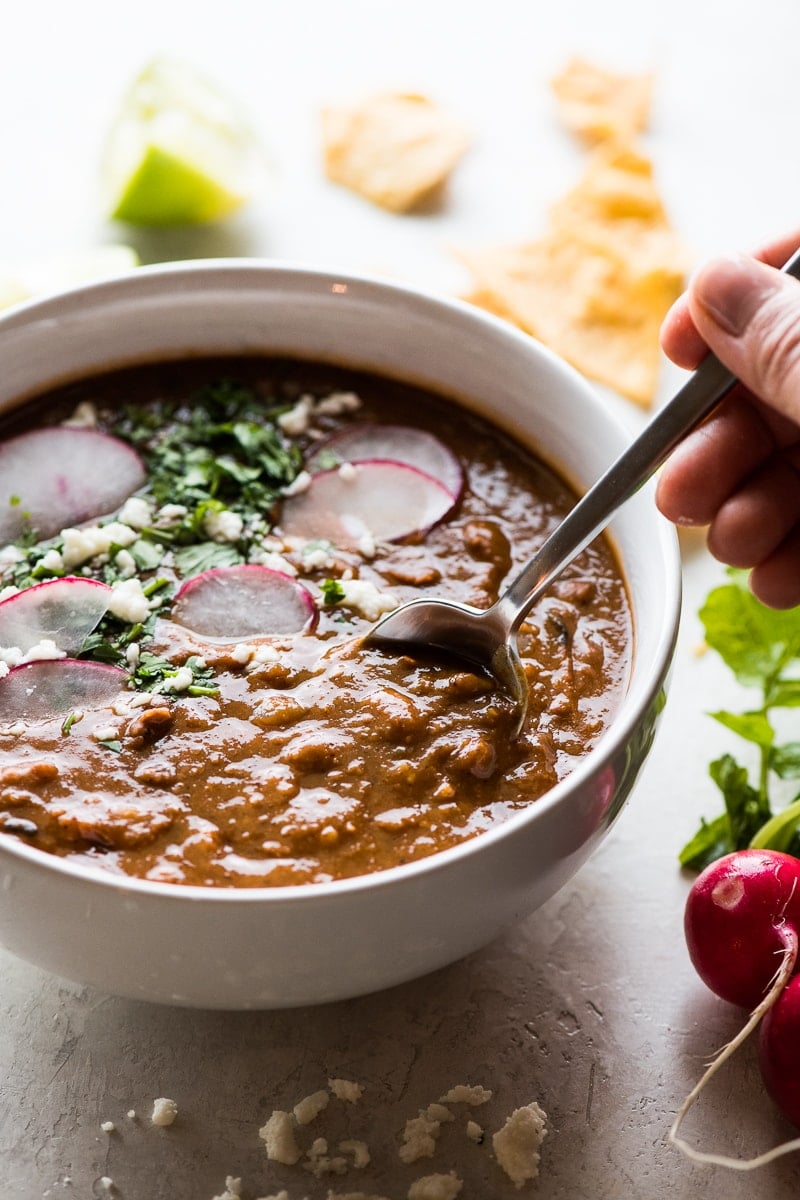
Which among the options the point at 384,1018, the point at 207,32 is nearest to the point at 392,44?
the point at 207,32

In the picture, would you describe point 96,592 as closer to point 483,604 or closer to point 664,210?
point 483,604

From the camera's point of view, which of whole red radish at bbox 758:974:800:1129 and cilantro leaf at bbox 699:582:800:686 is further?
cilantro leaf at bbox 699:582:800:686

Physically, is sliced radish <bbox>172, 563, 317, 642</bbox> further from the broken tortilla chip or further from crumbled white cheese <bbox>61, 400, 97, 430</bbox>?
the broken tortilla chip

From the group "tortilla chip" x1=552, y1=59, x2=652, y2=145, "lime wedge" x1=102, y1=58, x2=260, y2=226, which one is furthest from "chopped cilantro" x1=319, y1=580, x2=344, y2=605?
"tortilla chip" x1=552, y1=59, x2=652, y2=145

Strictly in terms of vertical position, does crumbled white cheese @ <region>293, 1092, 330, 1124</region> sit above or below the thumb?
below

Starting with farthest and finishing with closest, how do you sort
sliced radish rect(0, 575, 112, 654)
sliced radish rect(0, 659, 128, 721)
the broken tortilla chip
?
1. the broken tortilla chip
2. sliced radish rect(0, 575, 112, 654)
3. sliced radish rect(0, 659, 128, 721)

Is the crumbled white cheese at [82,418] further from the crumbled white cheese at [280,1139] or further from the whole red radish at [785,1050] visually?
the whole red radish at [785,1050]

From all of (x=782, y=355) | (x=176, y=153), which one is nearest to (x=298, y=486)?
(x=782, y=355)
